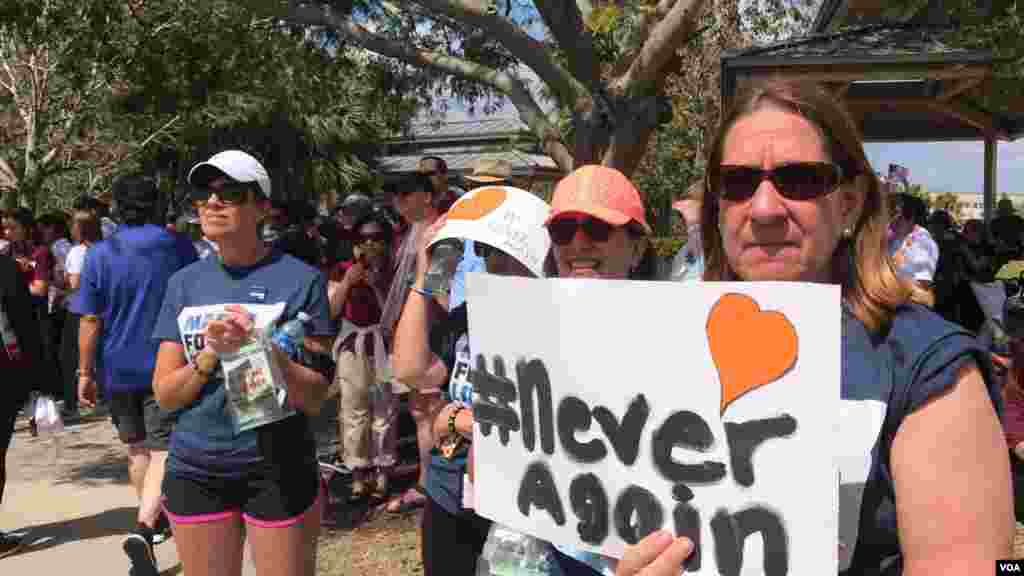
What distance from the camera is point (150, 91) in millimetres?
8078

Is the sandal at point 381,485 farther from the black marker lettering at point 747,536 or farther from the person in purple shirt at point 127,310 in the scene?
the black marker lettering at point 747,536

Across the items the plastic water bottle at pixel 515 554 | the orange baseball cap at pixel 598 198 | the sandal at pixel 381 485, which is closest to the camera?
the plastic water bottle at pixel 515 554

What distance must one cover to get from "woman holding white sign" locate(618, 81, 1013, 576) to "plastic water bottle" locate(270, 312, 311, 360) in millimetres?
1839

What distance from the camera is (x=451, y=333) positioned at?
2826 mm

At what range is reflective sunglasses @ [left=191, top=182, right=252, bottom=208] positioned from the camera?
3.23 meters

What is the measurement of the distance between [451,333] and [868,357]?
1.60 m

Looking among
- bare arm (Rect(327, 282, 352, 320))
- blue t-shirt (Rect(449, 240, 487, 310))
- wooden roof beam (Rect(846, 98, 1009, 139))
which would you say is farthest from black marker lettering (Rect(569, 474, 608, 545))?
wooden roof beam (Rect(846, 98, 1009, 139))

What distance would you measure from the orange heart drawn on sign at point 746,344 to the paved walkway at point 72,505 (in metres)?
4.17

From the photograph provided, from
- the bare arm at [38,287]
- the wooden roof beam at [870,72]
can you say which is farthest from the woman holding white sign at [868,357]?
the bare arm at [38,287]

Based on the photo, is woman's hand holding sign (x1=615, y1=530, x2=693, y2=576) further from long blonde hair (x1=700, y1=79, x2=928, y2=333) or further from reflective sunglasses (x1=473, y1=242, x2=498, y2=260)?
reflective sunglasses (x1=473, y1=242, x2=498, y2=260)

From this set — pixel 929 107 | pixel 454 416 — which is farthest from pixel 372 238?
pixel 929 107

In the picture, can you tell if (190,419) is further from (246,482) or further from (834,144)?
(834,144)

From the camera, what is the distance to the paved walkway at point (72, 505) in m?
5.38

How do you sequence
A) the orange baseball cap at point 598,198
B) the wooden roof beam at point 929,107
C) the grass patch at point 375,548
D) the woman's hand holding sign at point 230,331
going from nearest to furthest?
the orange baseball cap at point 598,198, the woman's hand holding sign at point 230,331, the grass patch at point 375,548, the wooden roof beam at point 929,107
